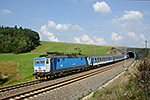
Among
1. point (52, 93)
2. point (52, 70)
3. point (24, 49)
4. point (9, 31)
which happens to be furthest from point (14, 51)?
point (52, 93)

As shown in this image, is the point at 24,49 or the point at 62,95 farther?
the point at 24,49

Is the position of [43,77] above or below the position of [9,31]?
below

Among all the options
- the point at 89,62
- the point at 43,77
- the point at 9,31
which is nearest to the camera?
the point at 43,77

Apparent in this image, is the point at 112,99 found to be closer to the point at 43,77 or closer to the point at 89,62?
the point at 43,77

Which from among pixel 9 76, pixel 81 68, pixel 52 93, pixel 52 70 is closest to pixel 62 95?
pixel 52 93

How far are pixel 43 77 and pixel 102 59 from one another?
62.1 ft

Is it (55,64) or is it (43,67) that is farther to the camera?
(55,64)

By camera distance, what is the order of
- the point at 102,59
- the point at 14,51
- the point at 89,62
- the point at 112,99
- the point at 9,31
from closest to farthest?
the point at 112,99
the point at 89,62
the point at 102,59
the point at 14,51
the point at 9,31

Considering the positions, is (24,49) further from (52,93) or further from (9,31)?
(52,93)

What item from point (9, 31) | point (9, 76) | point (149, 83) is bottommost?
point (9, 76)

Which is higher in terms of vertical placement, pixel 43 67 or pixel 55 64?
pixel 55 64

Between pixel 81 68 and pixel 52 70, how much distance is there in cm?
794

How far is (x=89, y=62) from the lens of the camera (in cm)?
2488

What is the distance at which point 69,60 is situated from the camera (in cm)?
1889
